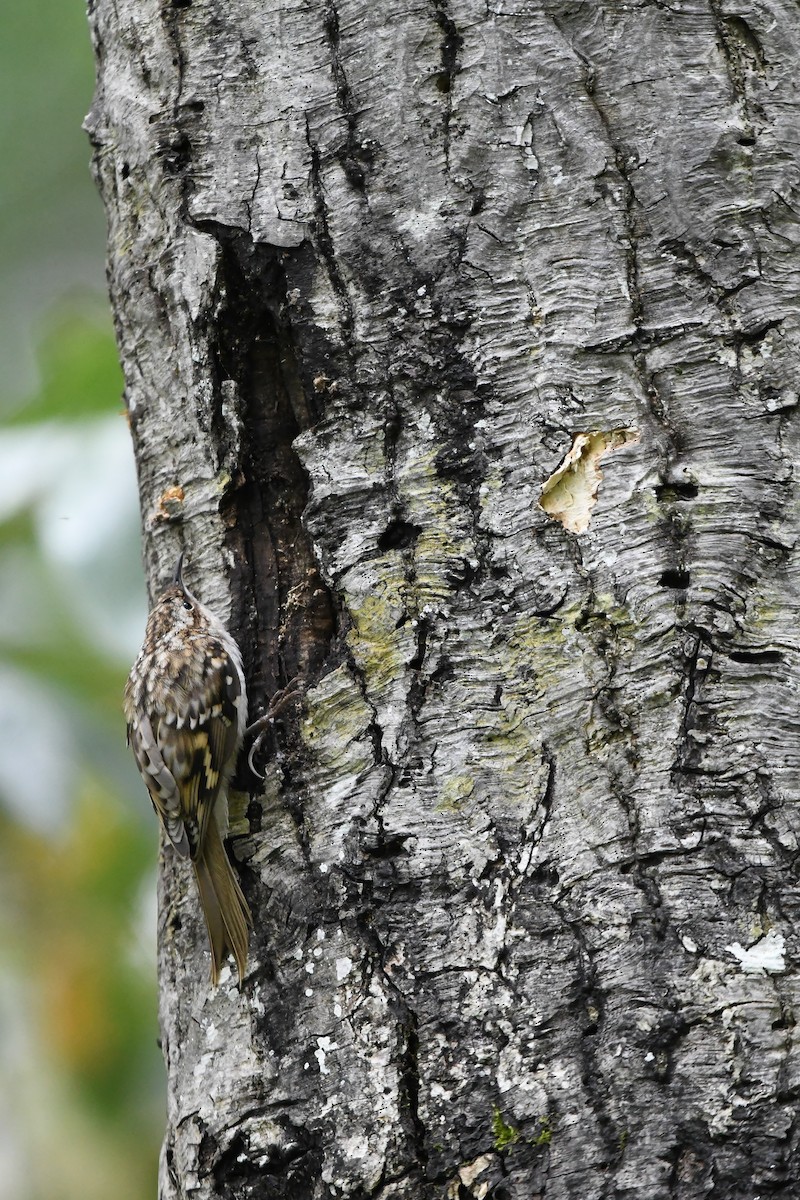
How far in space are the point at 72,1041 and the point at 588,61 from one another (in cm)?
341

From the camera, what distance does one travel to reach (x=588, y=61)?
196 cm

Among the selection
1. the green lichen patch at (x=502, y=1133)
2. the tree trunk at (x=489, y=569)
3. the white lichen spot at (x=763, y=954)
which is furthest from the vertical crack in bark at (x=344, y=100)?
Result: the green lichen patch at (x=502, y=1133)

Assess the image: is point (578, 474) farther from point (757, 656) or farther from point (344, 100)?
point (344, 100)

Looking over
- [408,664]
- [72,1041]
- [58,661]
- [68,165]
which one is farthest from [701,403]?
[68,165]

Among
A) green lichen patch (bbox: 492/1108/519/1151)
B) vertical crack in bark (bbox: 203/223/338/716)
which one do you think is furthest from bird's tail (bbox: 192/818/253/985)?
green lichen patch (bbox: 492/1108/519/1151)

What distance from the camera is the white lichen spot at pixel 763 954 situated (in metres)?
1.57

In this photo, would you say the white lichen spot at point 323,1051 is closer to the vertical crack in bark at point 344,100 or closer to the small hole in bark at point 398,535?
the small hole in bark at point 398,535

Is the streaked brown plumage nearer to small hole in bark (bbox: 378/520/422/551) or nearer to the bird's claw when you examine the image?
the bird's claw

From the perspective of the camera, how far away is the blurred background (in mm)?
3037

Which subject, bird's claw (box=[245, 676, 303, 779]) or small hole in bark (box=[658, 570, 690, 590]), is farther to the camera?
bird's claw (box=[245, 676, 303, 779])

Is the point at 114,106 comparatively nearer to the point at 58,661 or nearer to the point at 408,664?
the point at 408,664

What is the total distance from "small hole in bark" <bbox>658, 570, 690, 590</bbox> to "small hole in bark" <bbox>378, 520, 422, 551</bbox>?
1.19 ft

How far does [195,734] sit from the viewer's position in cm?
254

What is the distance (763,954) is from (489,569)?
64cm
